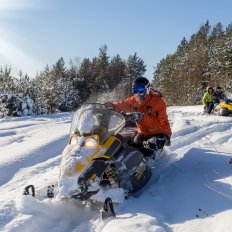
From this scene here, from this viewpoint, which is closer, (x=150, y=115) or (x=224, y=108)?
(x=150, y=115)

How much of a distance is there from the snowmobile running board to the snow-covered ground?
0.08 m

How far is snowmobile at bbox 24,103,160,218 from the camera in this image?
15.6 ft

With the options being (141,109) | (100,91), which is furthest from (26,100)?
(100,91)

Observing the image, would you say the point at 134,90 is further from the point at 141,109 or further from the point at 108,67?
the point at 108,67

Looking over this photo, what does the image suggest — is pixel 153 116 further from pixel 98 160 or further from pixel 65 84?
pixel 65 84

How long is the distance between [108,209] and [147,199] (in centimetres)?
81

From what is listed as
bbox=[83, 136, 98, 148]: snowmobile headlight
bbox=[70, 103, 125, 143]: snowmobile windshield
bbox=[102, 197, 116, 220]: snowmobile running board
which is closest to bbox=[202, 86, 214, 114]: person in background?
bbox=[70, 103, 125, 143]: snowmobile windshield

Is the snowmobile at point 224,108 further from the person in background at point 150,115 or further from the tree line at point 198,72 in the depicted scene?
the tree line at point 198,72

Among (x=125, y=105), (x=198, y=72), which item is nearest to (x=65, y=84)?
(x=198, y=72)

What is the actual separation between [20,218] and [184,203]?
6.26 ft

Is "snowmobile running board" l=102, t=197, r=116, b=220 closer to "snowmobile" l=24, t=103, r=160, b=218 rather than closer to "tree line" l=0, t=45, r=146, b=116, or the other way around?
"snowmobile" l=24, t=103, r=160, b=218

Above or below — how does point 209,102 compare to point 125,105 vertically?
below

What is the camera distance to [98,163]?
4992 mm

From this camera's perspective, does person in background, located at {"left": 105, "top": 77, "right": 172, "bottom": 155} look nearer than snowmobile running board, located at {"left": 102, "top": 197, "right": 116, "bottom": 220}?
No
